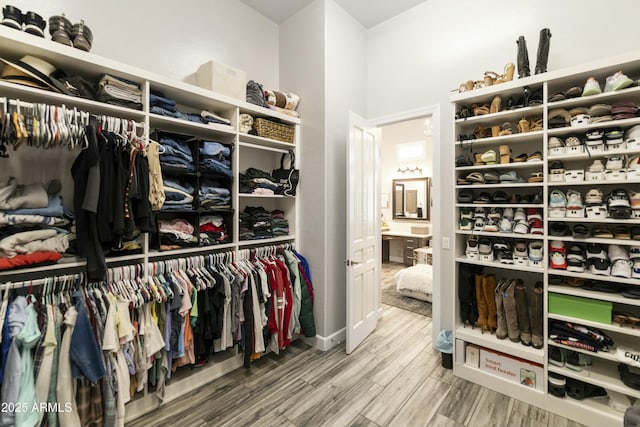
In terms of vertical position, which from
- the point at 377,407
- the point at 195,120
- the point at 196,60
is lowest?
the point at 377,407

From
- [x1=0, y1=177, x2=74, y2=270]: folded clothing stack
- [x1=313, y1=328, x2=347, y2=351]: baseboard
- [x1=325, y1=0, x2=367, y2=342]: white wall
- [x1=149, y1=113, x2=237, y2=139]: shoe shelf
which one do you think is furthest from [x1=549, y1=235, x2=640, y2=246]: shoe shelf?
[x1=0, y1=177, x2=74, y2=270]: folded clothing stack

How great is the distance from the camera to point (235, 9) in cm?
288

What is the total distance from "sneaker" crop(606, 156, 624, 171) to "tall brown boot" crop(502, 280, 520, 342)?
1.03 meters

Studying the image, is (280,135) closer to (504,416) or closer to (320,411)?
(320,411)

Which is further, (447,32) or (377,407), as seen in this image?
(447,32)

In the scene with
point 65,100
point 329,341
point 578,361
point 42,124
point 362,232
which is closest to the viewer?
point 42,124

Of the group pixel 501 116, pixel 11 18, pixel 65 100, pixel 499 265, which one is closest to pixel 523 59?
pixel 501 116

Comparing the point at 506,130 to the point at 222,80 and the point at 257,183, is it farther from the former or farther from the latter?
the point at 222,80

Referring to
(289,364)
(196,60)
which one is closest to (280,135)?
(196,60)

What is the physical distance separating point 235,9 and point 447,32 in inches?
84.9

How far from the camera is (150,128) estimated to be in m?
2.25

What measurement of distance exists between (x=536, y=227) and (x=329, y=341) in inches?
82.7

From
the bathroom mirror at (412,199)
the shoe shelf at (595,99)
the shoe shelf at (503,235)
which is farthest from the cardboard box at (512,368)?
the bathroom mirror at (412,199)

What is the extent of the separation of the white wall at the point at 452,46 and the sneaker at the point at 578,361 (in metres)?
0.88
